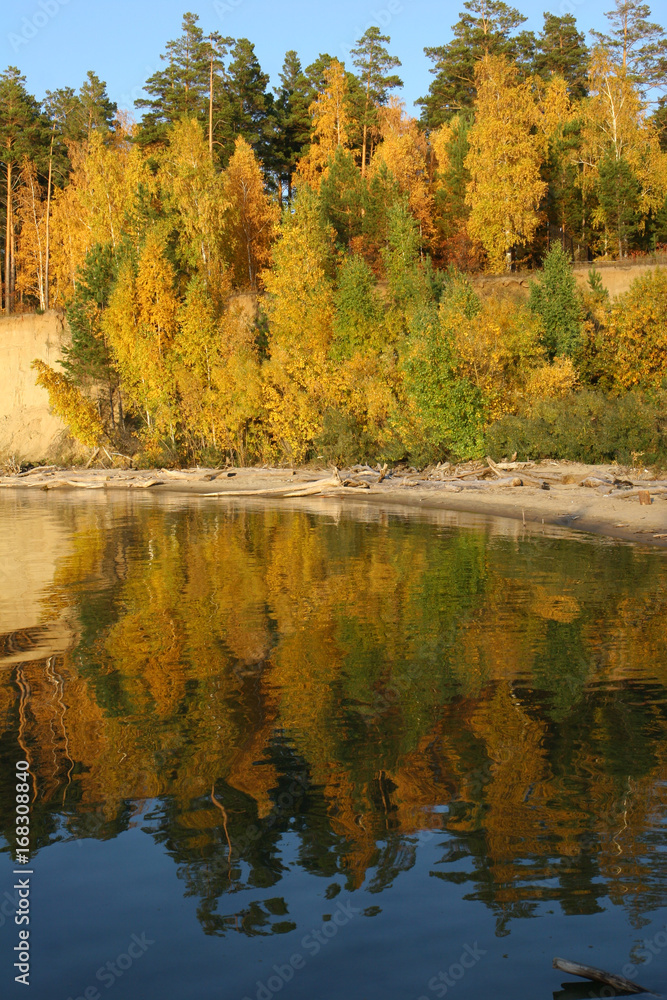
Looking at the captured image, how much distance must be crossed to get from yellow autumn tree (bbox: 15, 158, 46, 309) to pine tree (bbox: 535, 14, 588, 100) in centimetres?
3429

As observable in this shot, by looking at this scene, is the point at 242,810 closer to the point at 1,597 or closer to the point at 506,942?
the point at 506,942

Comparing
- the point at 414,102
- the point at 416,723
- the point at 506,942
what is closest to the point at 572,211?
the point at 414,102

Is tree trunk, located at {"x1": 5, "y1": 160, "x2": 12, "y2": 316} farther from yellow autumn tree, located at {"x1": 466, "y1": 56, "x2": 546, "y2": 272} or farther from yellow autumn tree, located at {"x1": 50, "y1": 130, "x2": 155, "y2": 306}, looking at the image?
yellow autumn tree, located at {"x1": 466, "y1": 56, "x2": 546, "y2": 272}

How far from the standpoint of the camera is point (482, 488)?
2780cm

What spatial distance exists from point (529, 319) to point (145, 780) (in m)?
29.7

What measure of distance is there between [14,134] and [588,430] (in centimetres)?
4664

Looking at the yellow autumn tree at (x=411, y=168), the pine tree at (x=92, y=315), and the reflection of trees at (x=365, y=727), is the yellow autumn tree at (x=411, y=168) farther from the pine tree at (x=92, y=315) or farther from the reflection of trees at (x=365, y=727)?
the reflection of trees at (x=365, y=727)

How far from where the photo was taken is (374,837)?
5855 mm

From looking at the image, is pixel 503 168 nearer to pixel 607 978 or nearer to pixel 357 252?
pixel 357 252

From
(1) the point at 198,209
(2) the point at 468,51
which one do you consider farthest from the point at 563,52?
(1) the point at 198,209

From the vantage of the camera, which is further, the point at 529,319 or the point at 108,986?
the point at 529,319

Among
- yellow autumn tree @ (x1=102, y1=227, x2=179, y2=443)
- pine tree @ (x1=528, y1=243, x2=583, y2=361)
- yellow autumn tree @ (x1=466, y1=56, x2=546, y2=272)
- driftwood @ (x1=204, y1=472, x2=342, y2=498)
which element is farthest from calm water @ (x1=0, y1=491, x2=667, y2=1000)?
yellow autumn tree @ (x1=466, y1=56, x2=546, y2=272)

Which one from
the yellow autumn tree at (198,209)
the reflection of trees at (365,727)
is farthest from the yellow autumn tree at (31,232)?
the reflection of trees at (365,727)

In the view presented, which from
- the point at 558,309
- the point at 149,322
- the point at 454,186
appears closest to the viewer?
the point at 558,309
